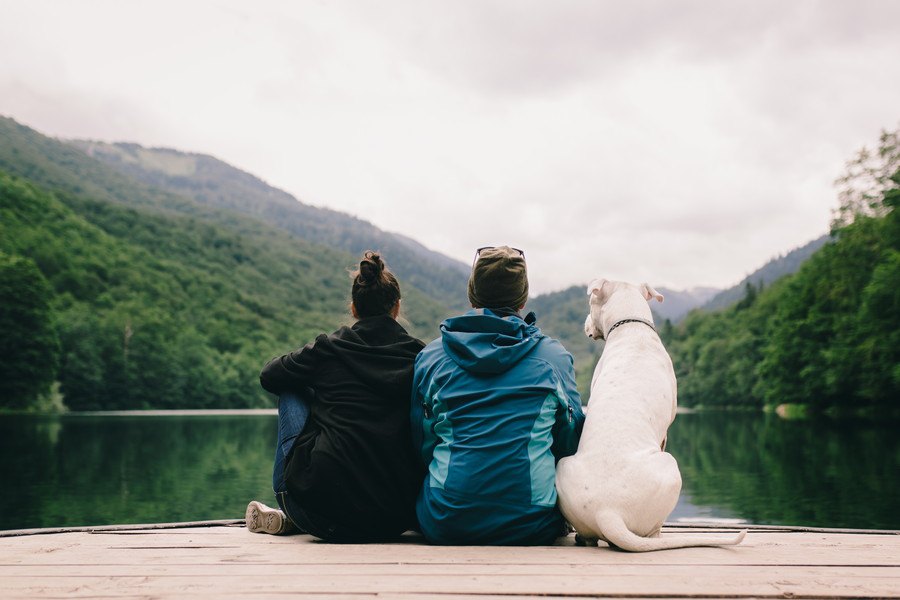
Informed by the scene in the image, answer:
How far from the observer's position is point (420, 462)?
4.32m

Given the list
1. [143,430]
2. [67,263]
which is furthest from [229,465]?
[67,263]

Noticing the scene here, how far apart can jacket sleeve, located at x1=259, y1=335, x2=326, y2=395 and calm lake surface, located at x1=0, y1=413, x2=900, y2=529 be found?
501 inches

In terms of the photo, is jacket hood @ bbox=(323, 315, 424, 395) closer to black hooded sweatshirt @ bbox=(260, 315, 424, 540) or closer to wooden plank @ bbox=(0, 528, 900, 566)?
black hooded sweatshirt @ bbox=(260, 315, 424, 540)

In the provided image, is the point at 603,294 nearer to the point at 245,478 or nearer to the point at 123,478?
the point at 245,478

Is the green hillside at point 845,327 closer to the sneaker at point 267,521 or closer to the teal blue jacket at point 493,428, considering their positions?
the teal blue jacket at point 493,428

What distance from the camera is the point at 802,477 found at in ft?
68.1

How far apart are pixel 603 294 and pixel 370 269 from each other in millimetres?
1510

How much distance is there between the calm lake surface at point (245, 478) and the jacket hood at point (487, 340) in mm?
12472

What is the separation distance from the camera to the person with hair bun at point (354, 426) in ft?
13.7

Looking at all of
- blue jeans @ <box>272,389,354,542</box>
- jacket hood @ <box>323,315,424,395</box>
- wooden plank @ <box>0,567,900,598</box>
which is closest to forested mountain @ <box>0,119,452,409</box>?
blue jeans @ <box>272,389,354,542</box>

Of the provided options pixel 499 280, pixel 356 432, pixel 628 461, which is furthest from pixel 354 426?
pixel 628 461

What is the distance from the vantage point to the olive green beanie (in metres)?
4.17

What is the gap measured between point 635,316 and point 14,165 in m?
223

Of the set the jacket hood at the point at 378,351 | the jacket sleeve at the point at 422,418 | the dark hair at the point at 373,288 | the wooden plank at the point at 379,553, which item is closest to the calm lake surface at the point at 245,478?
the wooden plank at the point at 379,553
